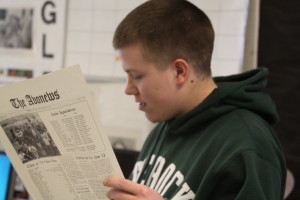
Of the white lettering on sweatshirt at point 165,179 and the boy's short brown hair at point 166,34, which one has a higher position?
the boy's short brown hair at point 166,34

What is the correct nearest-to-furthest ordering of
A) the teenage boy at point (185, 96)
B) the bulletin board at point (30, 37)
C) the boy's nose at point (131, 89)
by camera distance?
the teenage boy at point (185, 96) → the boy's nose at point (131, 89) → the bulletin board at point (30, 37)

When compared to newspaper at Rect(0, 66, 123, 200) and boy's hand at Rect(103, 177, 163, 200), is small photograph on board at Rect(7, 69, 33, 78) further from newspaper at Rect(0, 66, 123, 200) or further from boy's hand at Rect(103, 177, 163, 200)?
boy's hand at Rect(103, 177, 163, 200)

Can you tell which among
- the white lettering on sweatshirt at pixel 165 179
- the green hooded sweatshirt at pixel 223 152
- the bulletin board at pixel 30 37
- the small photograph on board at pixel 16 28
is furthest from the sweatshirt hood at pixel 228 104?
the small photograph on board at pixel 16 28

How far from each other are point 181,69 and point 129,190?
1.12ft

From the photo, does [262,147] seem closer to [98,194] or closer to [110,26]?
[98,194]

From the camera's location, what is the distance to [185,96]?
2.99 feet

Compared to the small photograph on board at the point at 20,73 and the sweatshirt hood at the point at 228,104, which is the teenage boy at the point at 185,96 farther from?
the small photograph on board at the point at 20,73

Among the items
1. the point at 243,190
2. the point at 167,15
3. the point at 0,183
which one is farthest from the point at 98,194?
the point at 0,183

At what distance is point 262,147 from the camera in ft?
2.42

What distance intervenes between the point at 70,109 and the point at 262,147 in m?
0.40

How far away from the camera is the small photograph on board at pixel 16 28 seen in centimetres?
172

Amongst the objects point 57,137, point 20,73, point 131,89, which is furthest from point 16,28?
point 57,137

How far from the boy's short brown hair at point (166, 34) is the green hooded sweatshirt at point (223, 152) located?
124 millimetres

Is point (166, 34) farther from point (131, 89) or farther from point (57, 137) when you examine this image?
point (57, 137)
